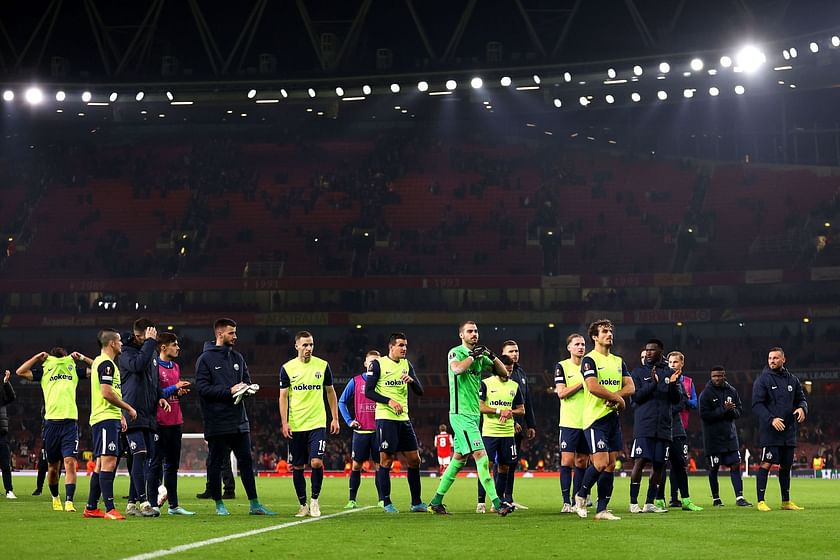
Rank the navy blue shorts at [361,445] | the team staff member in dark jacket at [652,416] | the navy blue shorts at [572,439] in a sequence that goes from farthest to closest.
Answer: the navy blue shorts at [361,445], the team staff member in dark jacket at [652,416], the navy blue shorts at [572,439]

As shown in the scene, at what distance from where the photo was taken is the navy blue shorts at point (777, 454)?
16.8 metres

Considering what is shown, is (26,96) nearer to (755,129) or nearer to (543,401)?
(543,401)

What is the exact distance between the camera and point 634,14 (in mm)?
36125

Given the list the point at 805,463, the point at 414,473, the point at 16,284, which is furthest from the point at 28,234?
the point at 414,473

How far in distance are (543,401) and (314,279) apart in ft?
38.2

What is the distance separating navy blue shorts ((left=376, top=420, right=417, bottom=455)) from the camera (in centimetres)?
1609

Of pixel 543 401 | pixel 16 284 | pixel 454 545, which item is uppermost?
pixel 16 284

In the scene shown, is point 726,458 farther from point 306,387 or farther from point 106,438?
point 106,438

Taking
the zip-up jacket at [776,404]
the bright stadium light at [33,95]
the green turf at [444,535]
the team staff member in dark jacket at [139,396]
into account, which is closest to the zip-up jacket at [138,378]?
the team staff member in dark jacket at [139,396]

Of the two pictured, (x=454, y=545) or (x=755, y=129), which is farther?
(x=755, y=129)

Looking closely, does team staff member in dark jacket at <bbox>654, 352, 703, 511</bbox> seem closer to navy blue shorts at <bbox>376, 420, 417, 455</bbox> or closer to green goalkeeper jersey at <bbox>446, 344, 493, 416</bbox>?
green goalkeeper jersey at <bbox>446, 344, 493, 416</bbox>

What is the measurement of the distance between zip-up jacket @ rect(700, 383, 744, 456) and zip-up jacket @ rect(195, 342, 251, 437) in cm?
796

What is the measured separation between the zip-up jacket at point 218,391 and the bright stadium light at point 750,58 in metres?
27.7

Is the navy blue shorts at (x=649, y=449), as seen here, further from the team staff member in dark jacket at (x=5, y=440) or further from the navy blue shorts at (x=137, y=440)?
the team staff member in dark jacket at (x=5, y=440)
